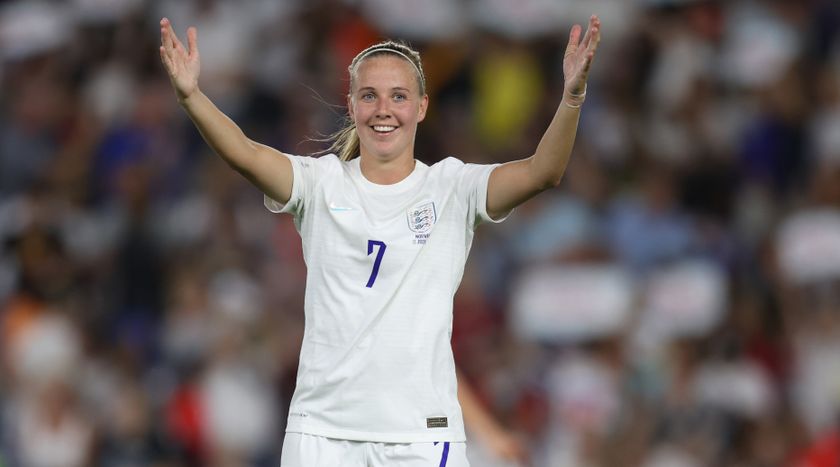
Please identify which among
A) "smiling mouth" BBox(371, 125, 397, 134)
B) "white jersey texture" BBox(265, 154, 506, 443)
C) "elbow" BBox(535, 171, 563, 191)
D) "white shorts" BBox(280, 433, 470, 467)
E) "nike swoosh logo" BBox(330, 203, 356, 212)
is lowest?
"white shorts" BBox(280, 433, 470, 467)

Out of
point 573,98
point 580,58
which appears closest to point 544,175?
point 573,98

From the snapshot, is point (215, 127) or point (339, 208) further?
point (339, 208)

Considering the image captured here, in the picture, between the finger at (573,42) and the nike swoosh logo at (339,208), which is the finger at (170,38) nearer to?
the nike swoosh logo at (339,208)

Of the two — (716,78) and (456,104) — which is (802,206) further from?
(456,104)

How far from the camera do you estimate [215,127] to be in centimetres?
488

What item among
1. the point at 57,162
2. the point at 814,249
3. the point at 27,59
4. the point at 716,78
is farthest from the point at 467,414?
the point at 27,59

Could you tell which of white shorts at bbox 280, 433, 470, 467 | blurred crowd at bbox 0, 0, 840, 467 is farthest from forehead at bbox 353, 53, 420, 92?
blurred crowd at bbox 0, 0, 840, 467

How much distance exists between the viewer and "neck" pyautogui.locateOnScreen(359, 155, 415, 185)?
5.17 m

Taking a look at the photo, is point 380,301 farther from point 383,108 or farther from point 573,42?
point 573,42

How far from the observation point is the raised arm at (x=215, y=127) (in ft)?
15.9

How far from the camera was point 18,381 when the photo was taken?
10.4 m

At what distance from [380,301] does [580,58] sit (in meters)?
0.99

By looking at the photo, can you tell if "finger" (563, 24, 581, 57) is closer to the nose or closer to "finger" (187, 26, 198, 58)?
the nose

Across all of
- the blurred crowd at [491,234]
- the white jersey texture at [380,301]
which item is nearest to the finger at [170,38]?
the white jersey texture at [380,301]
